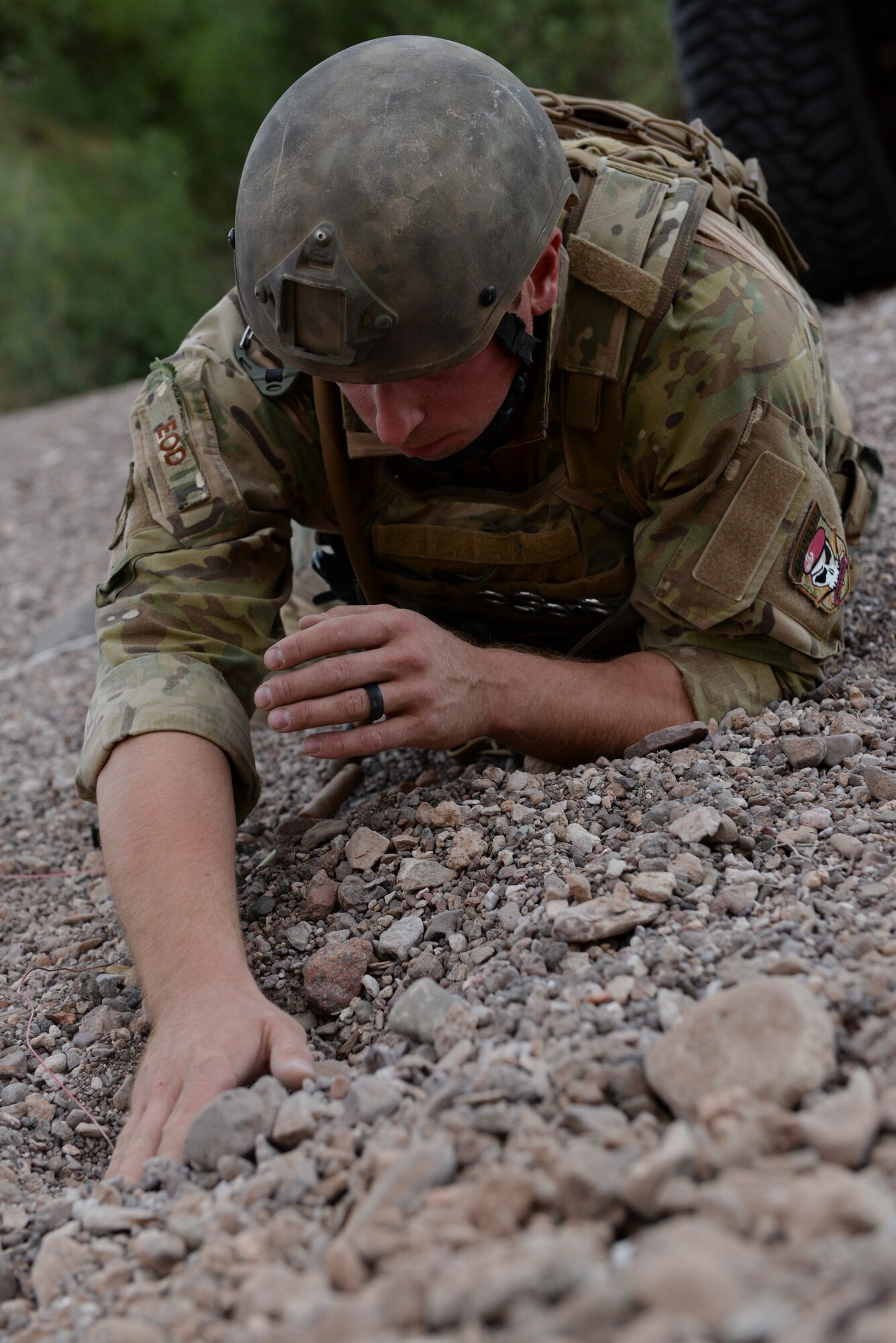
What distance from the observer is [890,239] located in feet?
16.0

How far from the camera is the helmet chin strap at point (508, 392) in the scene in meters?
2.18

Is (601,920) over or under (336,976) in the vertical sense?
over

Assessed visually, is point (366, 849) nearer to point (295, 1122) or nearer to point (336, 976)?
point (336, 976)

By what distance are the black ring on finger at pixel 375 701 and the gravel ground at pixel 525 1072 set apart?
250 mm

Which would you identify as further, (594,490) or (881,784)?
(594,490)

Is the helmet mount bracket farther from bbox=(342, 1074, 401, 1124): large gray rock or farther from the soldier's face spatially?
bbox=(342, 1074, 401, 1124): large gray rock

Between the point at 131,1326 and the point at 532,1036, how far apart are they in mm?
524

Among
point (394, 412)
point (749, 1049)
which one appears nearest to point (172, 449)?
point (394, 412)

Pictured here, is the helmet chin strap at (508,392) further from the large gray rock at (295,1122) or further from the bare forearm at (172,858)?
the large gray rock at (295,1122)

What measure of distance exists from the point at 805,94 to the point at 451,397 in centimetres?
284

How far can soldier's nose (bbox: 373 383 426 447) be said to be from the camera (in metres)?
2.13

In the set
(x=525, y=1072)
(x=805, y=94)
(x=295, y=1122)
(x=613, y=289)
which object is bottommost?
(x=295, y=1122)

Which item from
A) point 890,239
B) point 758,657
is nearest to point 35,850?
point 758,657

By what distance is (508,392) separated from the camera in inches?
90.2
